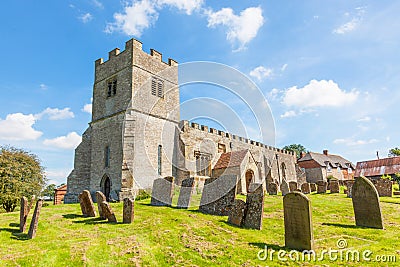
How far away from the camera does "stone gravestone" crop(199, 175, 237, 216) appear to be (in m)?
9.73

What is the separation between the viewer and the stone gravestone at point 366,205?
784 cm

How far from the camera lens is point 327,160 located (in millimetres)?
42031

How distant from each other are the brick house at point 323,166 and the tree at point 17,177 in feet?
121

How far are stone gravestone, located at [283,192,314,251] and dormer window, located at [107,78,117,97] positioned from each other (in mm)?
16695

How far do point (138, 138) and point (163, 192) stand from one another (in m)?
5.86

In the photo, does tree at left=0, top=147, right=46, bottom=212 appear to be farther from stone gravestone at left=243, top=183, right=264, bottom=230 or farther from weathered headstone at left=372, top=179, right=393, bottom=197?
weathered headstone at left=372, top=179, right=393, bottom=197

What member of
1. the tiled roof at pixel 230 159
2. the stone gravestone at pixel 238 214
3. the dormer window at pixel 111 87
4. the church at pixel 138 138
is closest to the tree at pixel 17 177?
the church at pixel 138 138

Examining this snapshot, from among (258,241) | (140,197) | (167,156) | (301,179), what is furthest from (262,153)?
(258,241)

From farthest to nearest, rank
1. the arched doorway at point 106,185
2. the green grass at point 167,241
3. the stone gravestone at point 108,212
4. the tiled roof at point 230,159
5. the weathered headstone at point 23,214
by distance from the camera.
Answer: the tiled roof at point 230,159, the arched doorway at point 106,185, the stone gravestone at point 108,212, the weathered headstone at point 23,214, the green grass at point 167,241

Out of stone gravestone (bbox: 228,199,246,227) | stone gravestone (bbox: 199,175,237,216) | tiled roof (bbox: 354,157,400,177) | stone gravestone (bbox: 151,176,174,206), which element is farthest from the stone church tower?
tiled roof (bbox: 354,157,400,177)

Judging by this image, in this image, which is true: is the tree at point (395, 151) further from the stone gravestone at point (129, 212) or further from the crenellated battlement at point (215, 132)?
the stone gravestone at point (129, 212)

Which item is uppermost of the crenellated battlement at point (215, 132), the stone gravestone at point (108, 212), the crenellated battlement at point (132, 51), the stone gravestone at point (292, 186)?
the crenellated battlement at point (132, 51)

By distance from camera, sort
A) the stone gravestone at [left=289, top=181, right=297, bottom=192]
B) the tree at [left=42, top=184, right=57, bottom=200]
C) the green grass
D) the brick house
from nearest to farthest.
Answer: the green grass
the stone gravestone at [left=289, top=181, right=297, bottom=192]
the tree at [left=42, top=184, right=57, bottom=200]
the brick house

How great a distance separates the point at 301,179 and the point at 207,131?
18879mm
